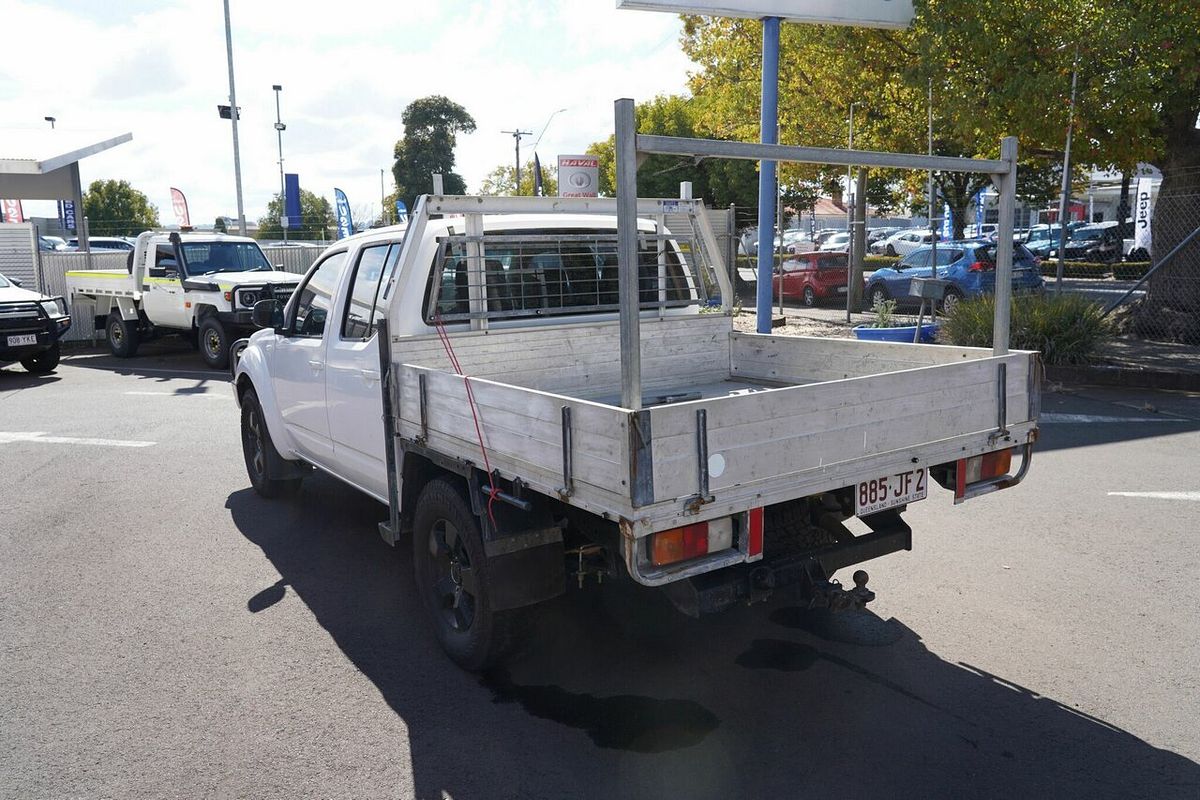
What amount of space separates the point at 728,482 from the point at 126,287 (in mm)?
15842

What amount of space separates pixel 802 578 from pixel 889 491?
0.54 m

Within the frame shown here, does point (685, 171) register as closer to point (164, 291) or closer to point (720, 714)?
point (164, 291)

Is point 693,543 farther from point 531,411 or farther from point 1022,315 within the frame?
point 1022,315

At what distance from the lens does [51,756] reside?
12.3 feet

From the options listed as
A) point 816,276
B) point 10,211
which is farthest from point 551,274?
point 10,211

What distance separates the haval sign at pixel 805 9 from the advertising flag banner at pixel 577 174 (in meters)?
8.70

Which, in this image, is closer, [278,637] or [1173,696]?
[1173,696]

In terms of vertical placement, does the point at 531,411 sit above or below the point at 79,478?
above

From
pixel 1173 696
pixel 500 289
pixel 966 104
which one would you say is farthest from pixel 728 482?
pixel 966 104

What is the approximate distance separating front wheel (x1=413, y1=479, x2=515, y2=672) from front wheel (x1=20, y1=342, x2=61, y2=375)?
1281 centimetres

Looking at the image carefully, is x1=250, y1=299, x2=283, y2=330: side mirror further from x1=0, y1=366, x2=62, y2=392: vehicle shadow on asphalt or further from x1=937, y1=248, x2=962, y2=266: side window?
x1=937, y1=248, x2=962, y2=266: side window

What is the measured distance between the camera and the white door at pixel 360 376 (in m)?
5.09

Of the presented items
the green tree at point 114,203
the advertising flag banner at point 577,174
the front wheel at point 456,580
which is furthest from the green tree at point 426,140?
the front wheel at point 456,580

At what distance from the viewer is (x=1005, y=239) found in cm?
447
